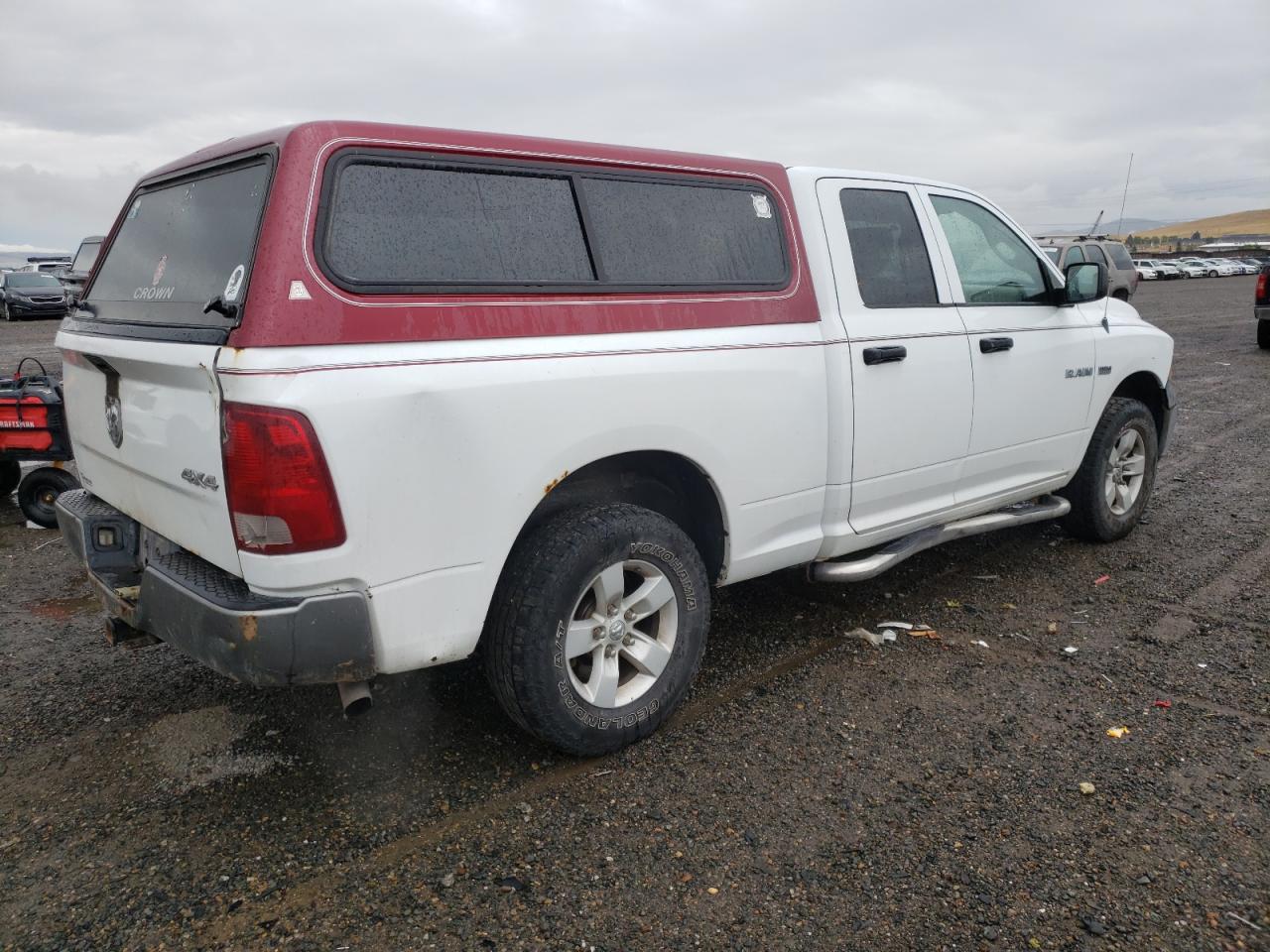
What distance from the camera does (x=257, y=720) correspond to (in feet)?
11.4

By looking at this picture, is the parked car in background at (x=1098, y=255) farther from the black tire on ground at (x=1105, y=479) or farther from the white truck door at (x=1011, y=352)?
the white truck door at (x=1011, y=352)

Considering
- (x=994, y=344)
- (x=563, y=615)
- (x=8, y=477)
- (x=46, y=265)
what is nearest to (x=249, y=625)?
(x=563, y=615)

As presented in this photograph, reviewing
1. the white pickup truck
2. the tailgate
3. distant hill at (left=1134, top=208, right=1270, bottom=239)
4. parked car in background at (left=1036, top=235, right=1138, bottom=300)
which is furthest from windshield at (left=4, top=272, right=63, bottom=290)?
distant hill at (left=1134, top=208, right=1270, bottom=239)

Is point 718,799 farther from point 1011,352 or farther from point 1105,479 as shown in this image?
point 1105,479

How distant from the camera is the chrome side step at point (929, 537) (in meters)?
3.86

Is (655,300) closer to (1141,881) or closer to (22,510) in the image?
(1141,881)

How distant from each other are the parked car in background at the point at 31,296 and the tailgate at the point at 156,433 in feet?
81.5

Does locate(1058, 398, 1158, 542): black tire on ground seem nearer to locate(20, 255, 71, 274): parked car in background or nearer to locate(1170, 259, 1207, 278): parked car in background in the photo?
locate(20, 255, 71, 274): parked car in background

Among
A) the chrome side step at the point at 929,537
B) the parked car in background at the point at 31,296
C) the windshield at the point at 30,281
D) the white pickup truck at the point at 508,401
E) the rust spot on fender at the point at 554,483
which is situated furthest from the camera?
the windshield at the point at 30,281

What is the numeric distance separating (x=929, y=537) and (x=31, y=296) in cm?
2706

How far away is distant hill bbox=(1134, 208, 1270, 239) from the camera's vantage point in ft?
401

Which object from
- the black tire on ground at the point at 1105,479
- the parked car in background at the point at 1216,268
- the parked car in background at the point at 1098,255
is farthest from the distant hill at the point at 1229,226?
the black tire on ground at the point at 1105,479

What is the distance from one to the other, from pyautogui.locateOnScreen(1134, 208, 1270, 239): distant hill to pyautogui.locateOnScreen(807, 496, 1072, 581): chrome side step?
433ft

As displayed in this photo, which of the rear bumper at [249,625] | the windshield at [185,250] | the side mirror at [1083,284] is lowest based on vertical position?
the rear bumper at [249,625]
